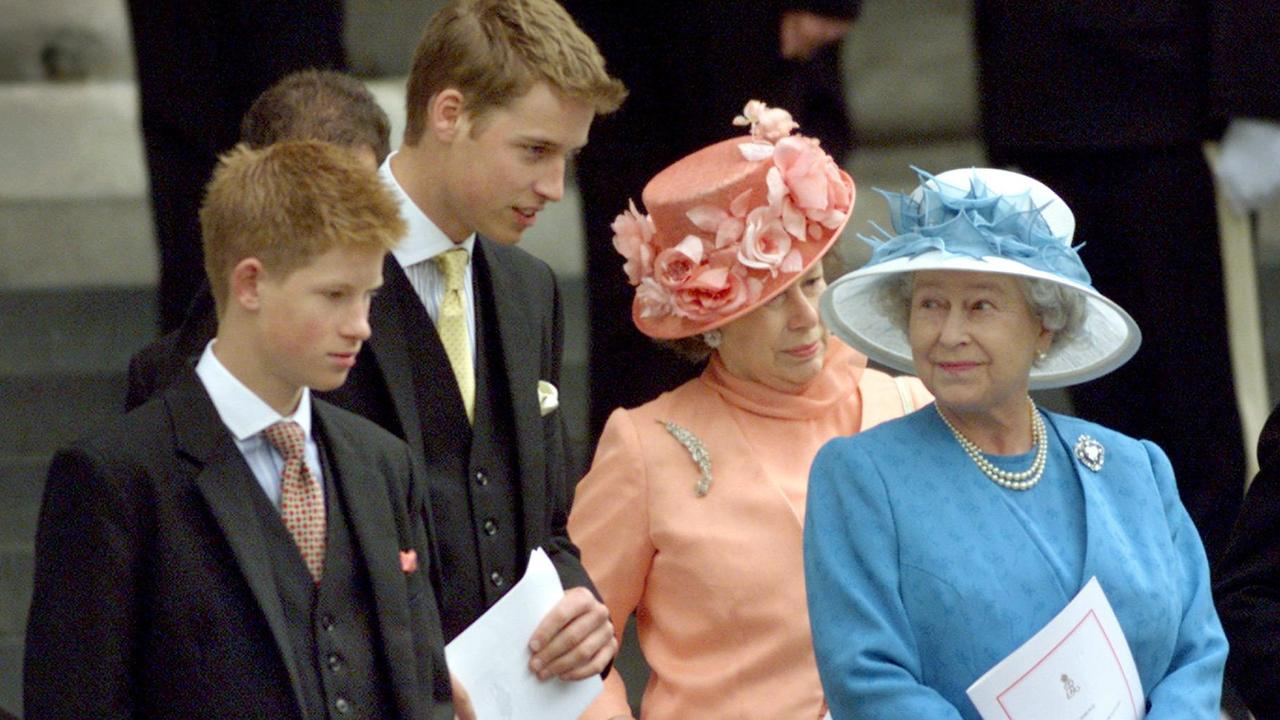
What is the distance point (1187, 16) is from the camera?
5.98 metres

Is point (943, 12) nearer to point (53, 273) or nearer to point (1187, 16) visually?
point (1187, 16)

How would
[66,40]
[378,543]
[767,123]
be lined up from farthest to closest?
[66,40] < [767,123] < [378,543]

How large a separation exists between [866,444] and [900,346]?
0.30m

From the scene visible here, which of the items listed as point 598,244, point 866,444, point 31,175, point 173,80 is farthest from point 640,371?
point 866,444

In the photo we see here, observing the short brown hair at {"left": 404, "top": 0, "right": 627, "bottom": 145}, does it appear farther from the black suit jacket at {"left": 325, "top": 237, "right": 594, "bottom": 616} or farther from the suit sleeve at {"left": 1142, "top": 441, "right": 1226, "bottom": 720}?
the suit sleeve at {"left": 1142, "top": 441, "right": 1226, "bottom": 720}

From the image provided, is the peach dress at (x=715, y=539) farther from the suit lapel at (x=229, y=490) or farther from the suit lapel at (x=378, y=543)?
the suit lapel at (x=229, y=490)

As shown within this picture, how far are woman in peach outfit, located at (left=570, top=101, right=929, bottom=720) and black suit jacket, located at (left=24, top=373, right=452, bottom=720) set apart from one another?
94 centimetres

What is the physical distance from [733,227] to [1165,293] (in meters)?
2.21

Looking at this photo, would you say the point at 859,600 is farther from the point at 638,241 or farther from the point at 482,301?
the point at 638,241

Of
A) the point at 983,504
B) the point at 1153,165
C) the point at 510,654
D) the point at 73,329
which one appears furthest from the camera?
the point at 73,329

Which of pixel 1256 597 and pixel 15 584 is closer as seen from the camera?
pixel 1256 597

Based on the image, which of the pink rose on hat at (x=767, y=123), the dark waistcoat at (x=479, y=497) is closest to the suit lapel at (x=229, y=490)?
the dark waistcoat at (x=479, y=497)

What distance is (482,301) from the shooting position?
154 inches

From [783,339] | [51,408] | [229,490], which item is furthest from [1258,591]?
[51,408]
